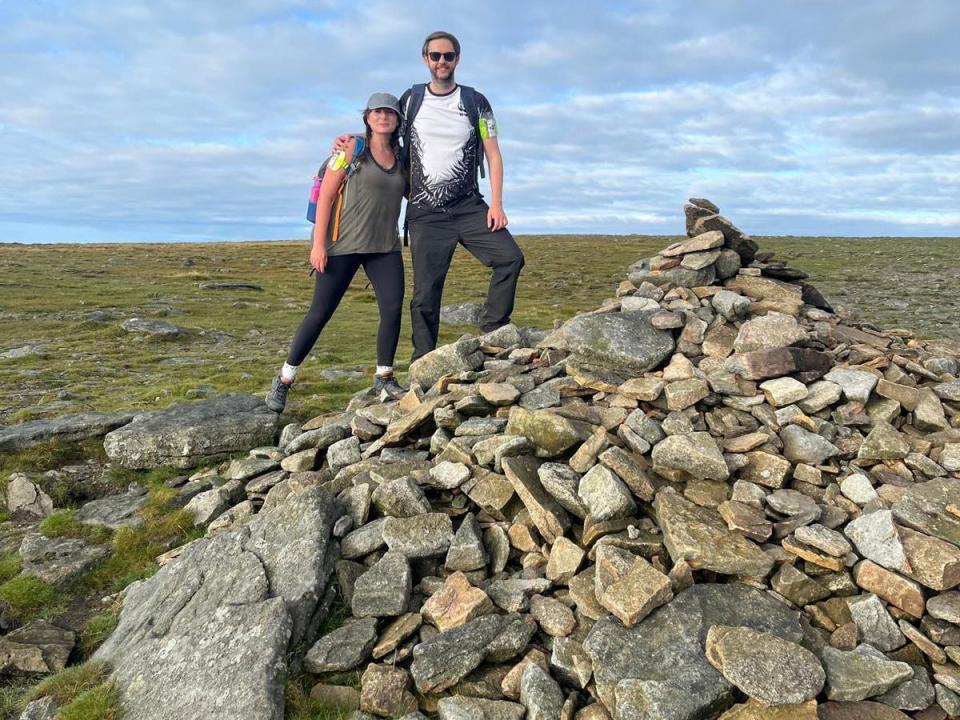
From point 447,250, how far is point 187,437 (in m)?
4.64

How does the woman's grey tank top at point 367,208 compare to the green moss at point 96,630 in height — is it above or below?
above

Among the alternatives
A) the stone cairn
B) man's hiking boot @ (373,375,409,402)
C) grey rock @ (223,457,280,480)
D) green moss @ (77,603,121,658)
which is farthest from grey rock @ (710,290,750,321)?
green moss @ (77,603,121,658)

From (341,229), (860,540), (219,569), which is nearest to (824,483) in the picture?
(860,540)

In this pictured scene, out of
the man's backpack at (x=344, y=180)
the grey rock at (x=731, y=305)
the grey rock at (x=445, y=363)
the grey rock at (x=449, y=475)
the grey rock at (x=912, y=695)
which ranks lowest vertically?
the grey rock at (x=912, y=695)

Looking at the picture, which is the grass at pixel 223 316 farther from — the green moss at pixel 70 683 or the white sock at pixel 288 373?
the green moss at pixel 70 683

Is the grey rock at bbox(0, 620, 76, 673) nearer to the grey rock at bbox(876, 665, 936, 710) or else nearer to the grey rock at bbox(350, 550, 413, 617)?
the grey rock at bbox(350, 550, 413, 617)

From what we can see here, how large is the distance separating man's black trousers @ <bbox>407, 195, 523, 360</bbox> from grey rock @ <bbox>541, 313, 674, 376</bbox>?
1628mm

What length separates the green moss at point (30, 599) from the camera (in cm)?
648

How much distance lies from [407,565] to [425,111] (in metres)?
5.91

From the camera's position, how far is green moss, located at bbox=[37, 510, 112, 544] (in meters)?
7.79

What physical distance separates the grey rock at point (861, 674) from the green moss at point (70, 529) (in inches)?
295

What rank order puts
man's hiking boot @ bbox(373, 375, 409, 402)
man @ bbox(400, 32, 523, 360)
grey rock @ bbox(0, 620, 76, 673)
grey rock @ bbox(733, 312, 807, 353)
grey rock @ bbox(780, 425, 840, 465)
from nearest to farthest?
grey rock @ bbox(0, 620, 76, 673), grey rock @ bbox(780, 425, 840, 465), grey rock @ bbox(733, 312, 807, 353), man @ bbox(400, 32, 523, 360), man's hiking boot @ bbox(373, 375, 409, 402)

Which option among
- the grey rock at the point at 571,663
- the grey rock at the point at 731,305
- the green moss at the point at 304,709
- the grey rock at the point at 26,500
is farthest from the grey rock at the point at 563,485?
the grey rock at the point at 26,500

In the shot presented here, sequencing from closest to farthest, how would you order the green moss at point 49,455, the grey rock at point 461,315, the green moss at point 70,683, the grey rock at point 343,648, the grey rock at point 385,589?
the grey rock at point 343,648, the green moss at point 70,683, the grey rock at point 385,589, the green moss at point 49,455, the grey rock at point 461,315
